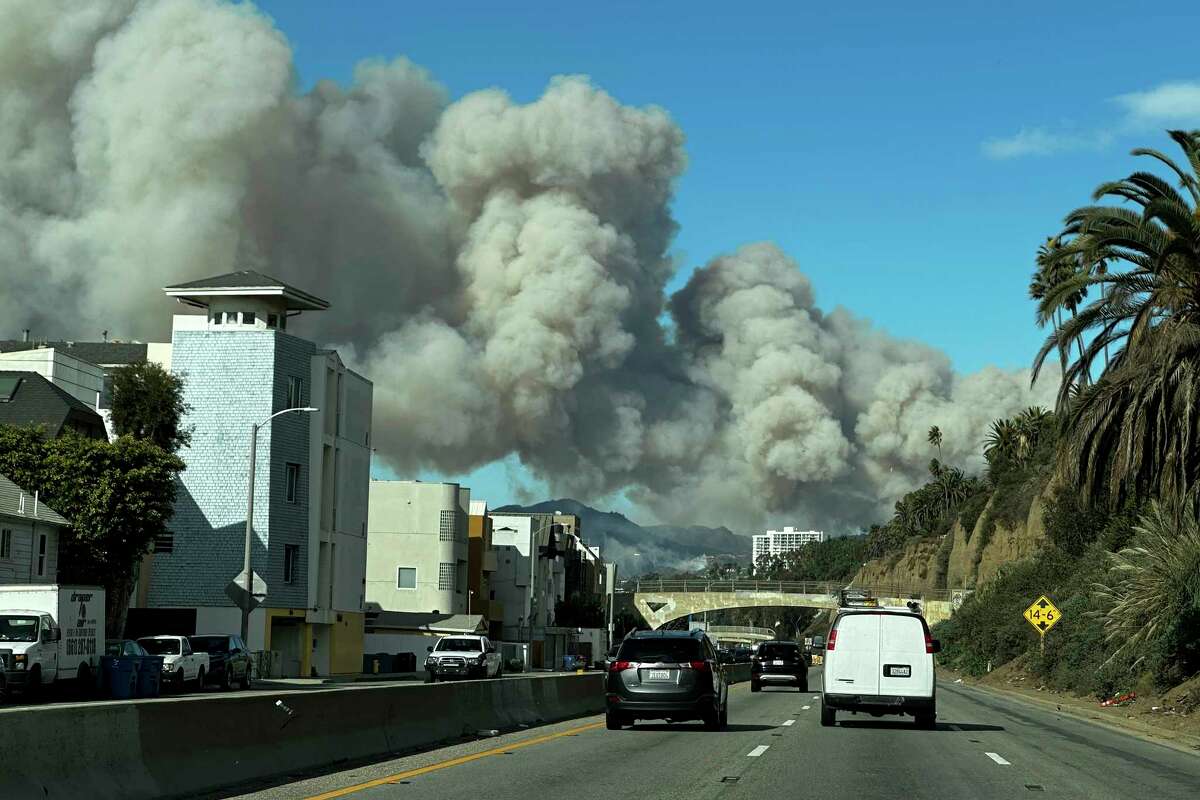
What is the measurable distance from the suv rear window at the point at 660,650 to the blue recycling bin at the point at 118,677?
58.2 ft

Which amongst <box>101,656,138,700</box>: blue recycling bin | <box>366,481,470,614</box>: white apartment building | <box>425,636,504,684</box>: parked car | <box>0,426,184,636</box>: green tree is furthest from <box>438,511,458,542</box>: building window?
<box>101,656,138,700</box>: blue recycling bin

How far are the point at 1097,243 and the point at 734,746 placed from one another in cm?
1787

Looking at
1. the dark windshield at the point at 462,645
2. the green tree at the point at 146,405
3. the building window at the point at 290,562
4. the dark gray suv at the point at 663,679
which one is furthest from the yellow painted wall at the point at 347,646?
the dark gray suv at the point at 663,679

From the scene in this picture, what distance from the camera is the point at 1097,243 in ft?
110

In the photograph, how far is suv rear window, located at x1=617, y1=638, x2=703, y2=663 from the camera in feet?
80.1

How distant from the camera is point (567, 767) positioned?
17484 mm

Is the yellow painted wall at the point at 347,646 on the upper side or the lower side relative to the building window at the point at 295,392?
lower

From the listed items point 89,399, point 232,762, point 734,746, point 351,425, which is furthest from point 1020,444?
point 232,762

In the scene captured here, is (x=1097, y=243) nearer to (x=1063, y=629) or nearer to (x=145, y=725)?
(x=1063, y=629)

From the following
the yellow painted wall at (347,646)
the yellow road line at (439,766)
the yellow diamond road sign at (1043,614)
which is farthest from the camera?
the yellow painted wall at (347,646)

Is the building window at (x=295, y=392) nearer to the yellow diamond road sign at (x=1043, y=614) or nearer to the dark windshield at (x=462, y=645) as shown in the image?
the dark windshield at (x=462, y=645)

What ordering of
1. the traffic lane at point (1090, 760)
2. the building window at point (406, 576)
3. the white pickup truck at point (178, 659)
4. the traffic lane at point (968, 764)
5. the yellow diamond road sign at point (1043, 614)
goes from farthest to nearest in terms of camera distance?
the building window at point (406, 576) < the yellow diamond road sign at point (1043, 614) < the white pickup truck at point (178, 659) < the traffic lane at point (1090, 760) < the traffic lane at point (968, 764)

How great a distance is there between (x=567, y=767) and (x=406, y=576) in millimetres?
86896

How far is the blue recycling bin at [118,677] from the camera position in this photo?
37094 millimetres
